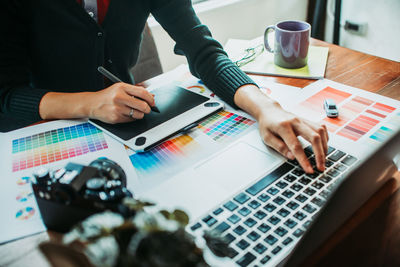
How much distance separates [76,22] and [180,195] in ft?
2.07

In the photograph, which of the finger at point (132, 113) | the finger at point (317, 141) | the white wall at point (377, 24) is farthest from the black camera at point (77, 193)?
the white wall at point (377, 24)

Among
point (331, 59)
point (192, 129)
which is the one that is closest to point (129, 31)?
point (192, 129)

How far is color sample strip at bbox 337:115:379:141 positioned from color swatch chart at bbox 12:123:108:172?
1.76ft

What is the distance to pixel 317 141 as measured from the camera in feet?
2.18

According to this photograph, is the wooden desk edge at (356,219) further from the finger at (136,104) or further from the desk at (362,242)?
the finger at (136,104)

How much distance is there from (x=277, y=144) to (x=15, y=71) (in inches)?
28.7

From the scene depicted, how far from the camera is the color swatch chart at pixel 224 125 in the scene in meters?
0.78

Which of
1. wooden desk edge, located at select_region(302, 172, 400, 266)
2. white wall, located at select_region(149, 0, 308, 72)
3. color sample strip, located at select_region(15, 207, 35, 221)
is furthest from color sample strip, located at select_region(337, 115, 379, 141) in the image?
white wall, located at select_region(149, 0, 308, 72)

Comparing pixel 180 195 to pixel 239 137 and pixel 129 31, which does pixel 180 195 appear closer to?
pixel 239 137

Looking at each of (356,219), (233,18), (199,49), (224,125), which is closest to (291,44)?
(199,49)

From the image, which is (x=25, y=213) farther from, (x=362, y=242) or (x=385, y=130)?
(x=385, y=130)

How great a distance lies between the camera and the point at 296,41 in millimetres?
1015

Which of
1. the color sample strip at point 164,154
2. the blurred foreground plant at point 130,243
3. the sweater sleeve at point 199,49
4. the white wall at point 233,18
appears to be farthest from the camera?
the white wall at point 233,18

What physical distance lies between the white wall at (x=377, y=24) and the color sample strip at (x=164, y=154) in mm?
1767
